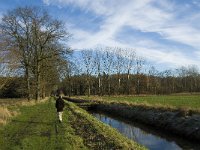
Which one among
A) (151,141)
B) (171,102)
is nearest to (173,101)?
(171,102)

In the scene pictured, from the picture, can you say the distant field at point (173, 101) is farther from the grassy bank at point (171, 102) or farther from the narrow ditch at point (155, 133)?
the narrow ditch at point (155, 133)

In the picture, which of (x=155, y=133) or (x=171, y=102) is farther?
(x=171, y=102)

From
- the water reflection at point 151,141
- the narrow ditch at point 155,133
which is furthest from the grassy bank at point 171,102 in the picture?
the water reflection at point 151,141

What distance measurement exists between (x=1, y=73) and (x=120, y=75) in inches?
3223

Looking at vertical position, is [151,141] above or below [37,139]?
below

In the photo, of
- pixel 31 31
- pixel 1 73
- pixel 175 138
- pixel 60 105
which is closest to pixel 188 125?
pixel 175 138

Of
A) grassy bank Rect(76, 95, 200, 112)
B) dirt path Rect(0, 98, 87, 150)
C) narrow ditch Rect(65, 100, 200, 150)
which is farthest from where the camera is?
grassy bank Rect(76, 95, 200, 112)

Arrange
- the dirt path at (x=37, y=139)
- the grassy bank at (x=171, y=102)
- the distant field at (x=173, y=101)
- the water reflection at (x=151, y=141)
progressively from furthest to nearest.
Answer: the distant field at (x=173, y=101), the grassy bank at (x=171, y=102), the water reflection at (x=151, y=141), the dirt path at (x=37, y=139)

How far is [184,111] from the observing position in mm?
29672

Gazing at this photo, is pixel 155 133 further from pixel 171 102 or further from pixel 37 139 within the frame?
pixel 171 102

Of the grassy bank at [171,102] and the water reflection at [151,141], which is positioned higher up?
the grassy bank at [171,102]

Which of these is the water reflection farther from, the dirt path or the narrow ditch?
the dirt path

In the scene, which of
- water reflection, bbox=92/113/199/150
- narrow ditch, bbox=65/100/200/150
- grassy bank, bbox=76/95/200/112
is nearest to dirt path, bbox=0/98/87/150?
water reflection, bbox=92/113/199/150

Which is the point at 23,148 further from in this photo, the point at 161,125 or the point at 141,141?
the point at 161,125
